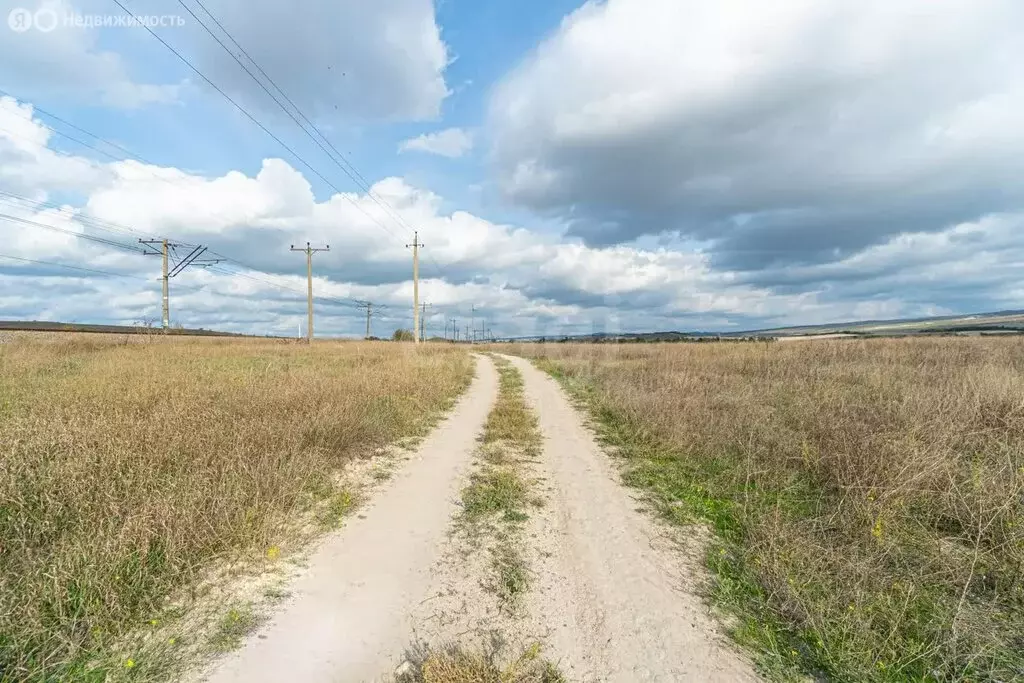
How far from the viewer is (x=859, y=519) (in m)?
5.02

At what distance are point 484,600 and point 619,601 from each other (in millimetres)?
1140

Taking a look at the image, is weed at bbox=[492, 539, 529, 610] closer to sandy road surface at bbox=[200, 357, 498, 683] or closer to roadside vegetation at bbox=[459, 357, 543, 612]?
roadside vegetation at bbox=[459, 357, 543, 612]

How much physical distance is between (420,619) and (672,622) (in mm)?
1974

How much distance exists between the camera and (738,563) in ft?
14.6

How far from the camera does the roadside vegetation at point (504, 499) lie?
4293mm

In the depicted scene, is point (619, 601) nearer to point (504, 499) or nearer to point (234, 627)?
point (504, 499)

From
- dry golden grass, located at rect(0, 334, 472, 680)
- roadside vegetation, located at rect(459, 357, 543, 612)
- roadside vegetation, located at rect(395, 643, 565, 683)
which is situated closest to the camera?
roadside vegetation, located at rect(395, 643, 565, 683)

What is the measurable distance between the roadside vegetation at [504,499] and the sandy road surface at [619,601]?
0.28 metres

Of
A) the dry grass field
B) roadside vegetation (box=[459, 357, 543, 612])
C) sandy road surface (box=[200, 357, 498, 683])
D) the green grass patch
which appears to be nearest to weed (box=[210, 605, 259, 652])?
sandy road surface (box=[200, 357, 498, 683])

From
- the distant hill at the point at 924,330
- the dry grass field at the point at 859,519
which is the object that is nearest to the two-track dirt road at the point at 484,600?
the dry grass field at the point at 859,519

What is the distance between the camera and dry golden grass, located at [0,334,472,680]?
3.19m

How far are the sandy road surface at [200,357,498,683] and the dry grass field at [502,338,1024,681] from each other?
2668 millimetres

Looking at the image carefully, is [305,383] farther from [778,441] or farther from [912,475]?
[912,475]

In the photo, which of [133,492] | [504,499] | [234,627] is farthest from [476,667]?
[133,492]
